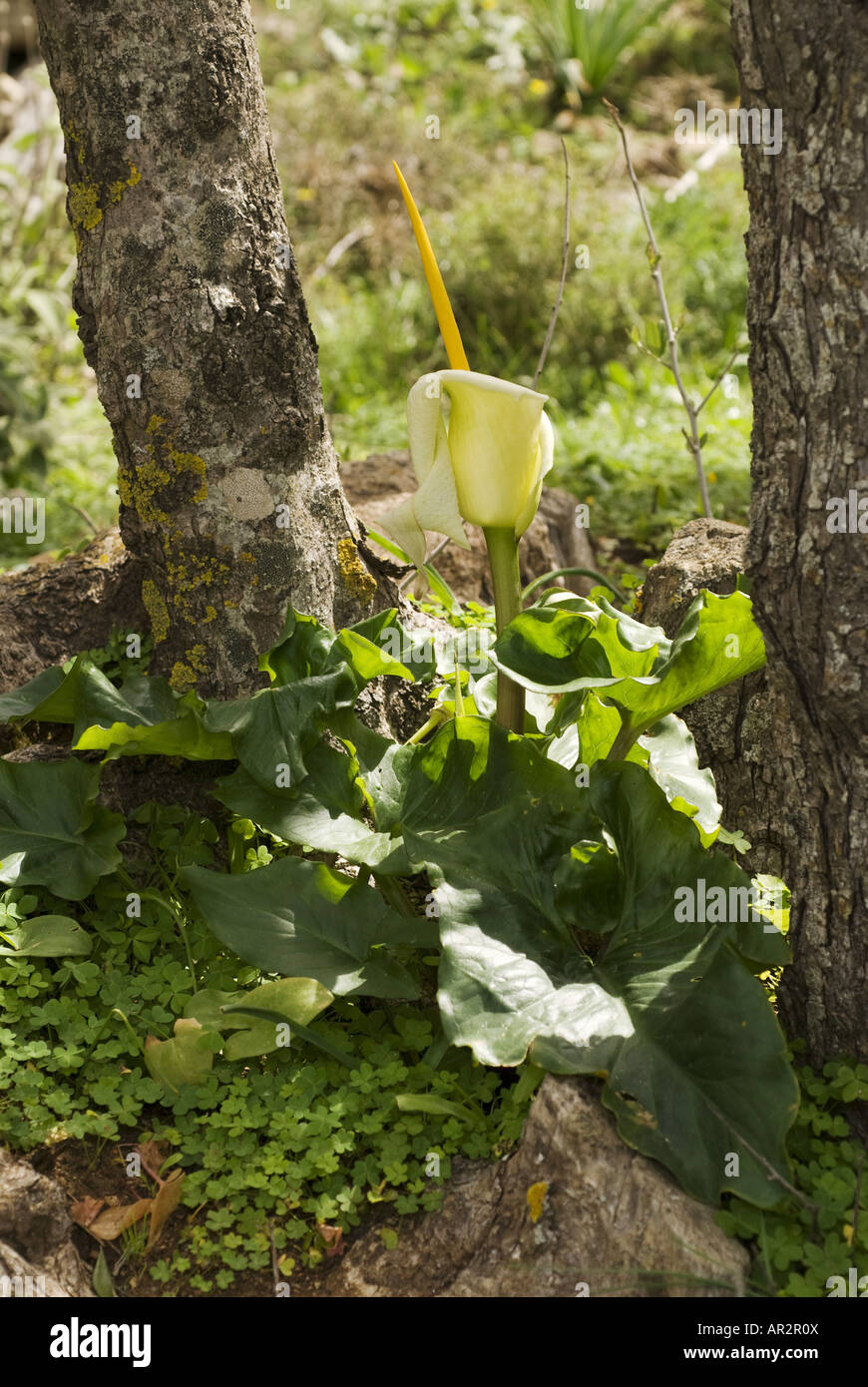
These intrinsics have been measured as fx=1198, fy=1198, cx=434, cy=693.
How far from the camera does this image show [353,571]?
2514 mm

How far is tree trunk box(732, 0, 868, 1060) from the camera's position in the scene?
62.7 inches

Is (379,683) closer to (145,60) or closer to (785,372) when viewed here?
(785,372)

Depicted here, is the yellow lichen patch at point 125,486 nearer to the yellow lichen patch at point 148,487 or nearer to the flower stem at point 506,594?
the yellow lichen patch at point 148,487

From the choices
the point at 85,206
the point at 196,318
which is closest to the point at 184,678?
the point at 196,318

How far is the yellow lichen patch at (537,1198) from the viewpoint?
168 cm

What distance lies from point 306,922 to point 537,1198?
1.88ft

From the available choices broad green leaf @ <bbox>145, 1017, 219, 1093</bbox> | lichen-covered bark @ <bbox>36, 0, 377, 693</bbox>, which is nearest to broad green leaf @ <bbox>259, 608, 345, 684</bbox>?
lichen-covered bark @ <bbox>36, 0, 377, 693</bbox>

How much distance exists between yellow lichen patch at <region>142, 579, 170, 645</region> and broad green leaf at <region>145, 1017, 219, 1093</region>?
0.86 m

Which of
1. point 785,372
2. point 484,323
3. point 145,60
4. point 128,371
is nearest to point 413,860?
point 785,372

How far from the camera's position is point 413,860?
6.16 feet

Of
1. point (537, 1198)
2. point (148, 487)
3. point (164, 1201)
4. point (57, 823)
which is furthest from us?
Answer: point (148, 487)

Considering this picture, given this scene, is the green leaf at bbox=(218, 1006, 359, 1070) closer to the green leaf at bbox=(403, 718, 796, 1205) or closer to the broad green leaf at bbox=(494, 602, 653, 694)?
the green leaf at bbox=(403, 718, 796, 1205)

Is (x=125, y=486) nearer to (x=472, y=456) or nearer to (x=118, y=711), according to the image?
(x=118, y=711)

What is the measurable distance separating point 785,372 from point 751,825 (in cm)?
97
